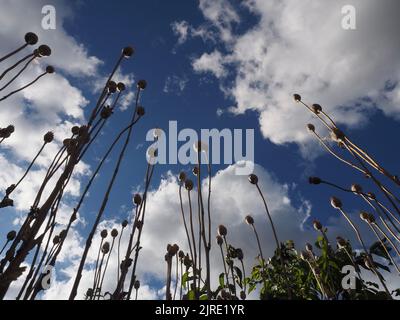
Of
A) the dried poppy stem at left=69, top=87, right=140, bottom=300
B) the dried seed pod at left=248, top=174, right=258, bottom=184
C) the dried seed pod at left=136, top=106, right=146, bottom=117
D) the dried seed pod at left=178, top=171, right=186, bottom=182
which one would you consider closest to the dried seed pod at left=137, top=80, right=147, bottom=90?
the dried seed pod at left=136, top=106, right=146, bottom=117

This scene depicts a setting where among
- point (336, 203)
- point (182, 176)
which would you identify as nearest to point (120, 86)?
point (182, 176)

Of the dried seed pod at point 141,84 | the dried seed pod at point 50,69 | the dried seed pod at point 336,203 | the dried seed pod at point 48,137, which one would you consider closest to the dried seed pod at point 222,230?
the dried seed pod at point 336,203

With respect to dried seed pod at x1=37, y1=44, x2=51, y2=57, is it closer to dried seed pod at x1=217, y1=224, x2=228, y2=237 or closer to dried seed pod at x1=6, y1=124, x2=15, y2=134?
dried seed pod at x1=6, y1=124, x2=15, y2=134

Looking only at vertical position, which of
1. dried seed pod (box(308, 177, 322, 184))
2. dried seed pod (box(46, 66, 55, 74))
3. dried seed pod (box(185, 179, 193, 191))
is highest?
dried seed pod (box(46, 66, 55, 74))

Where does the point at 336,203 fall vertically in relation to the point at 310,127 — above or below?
below

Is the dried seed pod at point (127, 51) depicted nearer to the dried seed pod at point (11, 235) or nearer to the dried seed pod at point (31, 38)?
the dried seed pod at point (31, 38)

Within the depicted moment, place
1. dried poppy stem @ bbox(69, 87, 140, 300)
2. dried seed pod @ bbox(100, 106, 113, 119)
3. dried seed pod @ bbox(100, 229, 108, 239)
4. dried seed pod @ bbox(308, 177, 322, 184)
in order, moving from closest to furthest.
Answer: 1. dried poppy stem @ bbox(69, 87, 140, 300)
2. dried seed pod @ bbox(100, 106, 113, 119)
3. dried seed pod @ bbox(308, 177, 322, 184)
4. dried seed pod @ bbox(100, 229, 108, 239)

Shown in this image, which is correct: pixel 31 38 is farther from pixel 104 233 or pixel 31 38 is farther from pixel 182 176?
pixel 104 233

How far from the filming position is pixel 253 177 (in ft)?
7.50

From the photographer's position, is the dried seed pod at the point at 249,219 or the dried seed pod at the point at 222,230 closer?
the dried seed pod at the point at 222,230

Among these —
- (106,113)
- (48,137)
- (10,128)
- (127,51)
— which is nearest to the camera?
(106,113)
